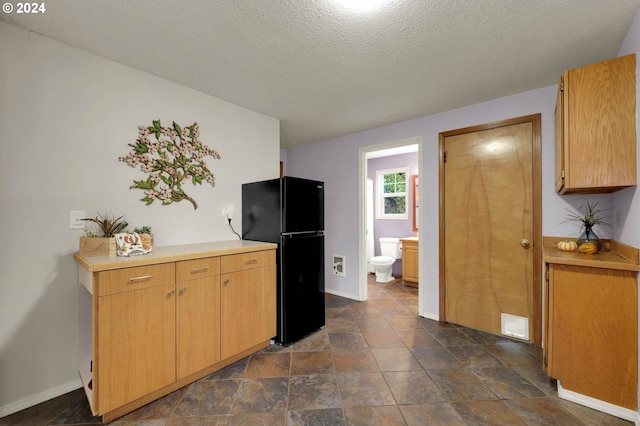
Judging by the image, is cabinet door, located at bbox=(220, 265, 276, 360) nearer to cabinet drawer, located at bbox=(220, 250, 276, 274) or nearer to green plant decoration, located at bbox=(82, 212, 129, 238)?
cabinet drawer, located at bbox=(220, 250, 276, 274)

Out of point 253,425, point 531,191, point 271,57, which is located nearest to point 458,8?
point 271,57

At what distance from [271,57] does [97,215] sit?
173 centimetres

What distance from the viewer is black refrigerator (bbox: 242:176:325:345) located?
252 centimetres

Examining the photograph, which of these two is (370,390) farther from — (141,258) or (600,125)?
(600,125)

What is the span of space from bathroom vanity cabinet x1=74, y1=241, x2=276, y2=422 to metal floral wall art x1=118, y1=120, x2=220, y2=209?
65 cm

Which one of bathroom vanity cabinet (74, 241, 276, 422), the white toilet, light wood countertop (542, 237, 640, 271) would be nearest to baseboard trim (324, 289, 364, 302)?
the white toilet

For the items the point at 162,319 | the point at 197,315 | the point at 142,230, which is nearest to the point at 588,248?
the point at 197,315

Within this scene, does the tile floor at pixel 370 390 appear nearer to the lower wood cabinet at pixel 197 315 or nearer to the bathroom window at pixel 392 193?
the lower wood cabinet at pixel 197 315

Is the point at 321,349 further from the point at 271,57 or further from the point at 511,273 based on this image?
the point at 271,57

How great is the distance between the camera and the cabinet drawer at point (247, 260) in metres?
2.14

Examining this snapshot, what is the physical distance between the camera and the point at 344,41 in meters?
1.83

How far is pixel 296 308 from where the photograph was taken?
2.63 metres

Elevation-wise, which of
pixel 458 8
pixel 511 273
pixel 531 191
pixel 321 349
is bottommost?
pixel 321 349

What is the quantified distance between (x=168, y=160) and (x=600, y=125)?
10.4ft
